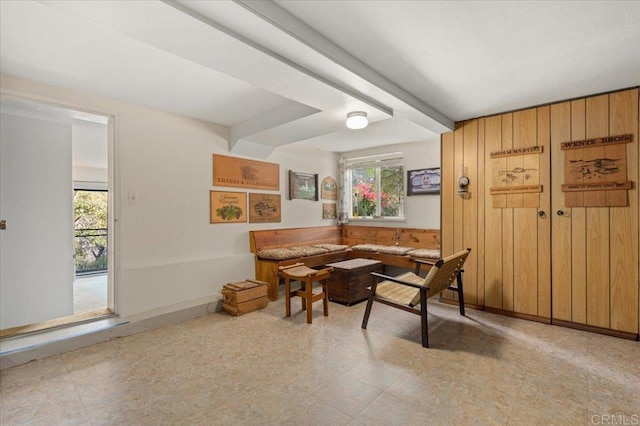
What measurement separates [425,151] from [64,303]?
213 inches

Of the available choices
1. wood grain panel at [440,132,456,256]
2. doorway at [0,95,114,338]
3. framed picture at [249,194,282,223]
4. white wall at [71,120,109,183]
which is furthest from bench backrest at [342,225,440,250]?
white wall at [71,120,109,183]

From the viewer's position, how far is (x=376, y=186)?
5.63 m

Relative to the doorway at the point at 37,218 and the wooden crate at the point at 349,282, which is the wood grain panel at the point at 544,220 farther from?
the doorway at the point at 37,218

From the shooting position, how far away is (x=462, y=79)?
251cm

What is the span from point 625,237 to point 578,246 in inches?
13.5

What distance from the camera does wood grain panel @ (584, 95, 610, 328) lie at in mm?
2805

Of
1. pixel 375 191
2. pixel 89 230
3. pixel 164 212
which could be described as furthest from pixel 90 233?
pixel 375 191

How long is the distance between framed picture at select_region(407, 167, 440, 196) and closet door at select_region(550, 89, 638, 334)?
1.81 meters

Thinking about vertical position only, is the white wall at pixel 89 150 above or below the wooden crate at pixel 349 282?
above

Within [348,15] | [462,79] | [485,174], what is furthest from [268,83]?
[485,174]

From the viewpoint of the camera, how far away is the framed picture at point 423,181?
4.79 meters

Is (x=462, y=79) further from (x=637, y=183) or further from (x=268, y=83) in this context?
(x=637, y=183)

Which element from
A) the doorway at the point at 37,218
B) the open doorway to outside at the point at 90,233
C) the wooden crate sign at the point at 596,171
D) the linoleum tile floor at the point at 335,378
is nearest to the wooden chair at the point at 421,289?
the linoleum tile floor at the point at 335,378

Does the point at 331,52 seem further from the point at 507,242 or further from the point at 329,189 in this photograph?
the point at 329,189
